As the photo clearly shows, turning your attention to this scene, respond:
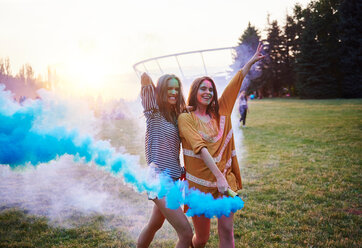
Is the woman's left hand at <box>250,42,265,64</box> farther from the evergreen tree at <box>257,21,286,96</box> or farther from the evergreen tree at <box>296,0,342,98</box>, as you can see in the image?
the evergreen tree at <box>257,21,286,96</box>

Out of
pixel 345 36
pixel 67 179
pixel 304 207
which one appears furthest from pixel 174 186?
pixel 345 36

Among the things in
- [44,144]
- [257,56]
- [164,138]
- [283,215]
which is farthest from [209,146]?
[283,215]

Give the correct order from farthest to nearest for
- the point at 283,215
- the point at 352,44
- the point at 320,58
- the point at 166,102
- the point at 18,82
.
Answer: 1. the point at 320,58
2. the point at 352,44
3. the point at 18,82
4. the point at 283,215
5. the point at 166,102

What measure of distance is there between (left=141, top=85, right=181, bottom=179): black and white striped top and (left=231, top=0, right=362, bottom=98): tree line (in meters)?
25.3

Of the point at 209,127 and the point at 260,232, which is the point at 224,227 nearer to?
the point at 209,127

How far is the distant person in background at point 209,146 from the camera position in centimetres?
245

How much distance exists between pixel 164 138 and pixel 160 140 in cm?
4

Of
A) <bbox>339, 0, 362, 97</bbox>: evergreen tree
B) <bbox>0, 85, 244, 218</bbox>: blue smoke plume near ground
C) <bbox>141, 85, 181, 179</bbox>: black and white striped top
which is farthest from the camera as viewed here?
<bbox>339, 0, 362, 97</bbox>: evergreen tree

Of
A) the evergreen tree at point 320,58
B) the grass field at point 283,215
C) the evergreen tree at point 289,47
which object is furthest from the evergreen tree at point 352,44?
the grass field at point 283,215

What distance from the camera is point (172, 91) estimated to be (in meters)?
2.73

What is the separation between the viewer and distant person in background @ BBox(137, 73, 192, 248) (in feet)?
8.11

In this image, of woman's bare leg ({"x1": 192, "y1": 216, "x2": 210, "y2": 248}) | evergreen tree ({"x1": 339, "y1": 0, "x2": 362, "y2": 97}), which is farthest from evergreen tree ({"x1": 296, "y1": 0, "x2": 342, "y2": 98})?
woman's bare leg ({"x1": 192, "y1": 216, "x2": 210, "y2": 248})

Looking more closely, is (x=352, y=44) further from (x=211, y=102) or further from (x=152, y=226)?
(x=152, y=226)

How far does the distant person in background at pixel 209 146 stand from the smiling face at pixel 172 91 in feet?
0.57
